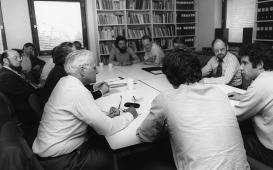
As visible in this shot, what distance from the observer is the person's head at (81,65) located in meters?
1.52

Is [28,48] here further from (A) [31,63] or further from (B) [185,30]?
(B) [185,30]

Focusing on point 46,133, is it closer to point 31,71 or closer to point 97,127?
point 97,127

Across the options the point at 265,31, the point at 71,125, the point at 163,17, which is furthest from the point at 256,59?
the point at 163,17

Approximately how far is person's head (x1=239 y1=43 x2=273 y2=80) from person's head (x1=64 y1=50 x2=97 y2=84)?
3.67 feet

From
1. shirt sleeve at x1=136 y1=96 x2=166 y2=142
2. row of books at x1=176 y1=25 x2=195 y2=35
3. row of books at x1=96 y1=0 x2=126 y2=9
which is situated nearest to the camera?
shirt sleeve at x1=136 y1=96 x2=166 y2=142

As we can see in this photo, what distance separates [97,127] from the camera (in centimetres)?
140

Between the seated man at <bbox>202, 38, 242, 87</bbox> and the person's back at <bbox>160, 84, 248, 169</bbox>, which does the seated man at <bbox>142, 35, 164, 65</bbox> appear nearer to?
the seated man at <bbox>202, 38, 242, 87</bbox>

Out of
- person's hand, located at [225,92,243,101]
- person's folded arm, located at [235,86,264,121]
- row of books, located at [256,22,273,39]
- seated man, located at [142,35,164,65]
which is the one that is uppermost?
row of books, located at [256,22,273,39]

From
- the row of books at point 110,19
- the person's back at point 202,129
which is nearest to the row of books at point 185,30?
the row of books at point 110,19

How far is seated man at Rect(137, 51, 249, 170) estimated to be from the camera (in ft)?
3.39

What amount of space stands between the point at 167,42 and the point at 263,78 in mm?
4790

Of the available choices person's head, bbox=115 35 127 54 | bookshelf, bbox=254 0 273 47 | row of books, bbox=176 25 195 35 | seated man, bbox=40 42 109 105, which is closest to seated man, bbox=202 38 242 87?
seated man, bbox=40 42 109 105

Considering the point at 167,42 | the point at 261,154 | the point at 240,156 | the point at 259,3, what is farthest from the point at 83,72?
the point at 167,42

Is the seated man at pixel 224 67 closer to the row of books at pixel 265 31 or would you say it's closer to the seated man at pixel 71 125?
the seated man at pixel 71 125
